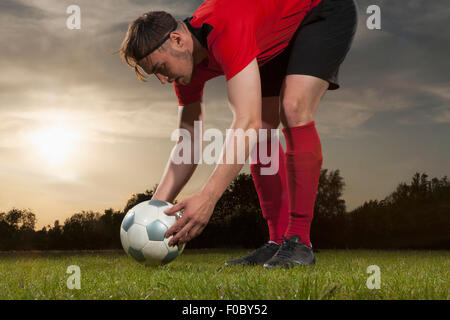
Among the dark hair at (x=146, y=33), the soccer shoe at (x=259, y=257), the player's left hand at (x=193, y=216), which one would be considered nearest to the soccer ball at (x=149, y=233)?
the soccer shoe at (x=259, y=257)

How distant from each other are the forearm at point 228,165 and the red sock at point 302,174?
1211 millimetres

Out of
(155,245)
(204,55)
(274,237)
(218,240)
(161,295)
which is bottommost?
(218,240)

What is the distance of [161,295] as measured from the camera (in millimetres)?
2398

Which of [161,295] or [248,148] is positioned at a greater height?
[248,148]

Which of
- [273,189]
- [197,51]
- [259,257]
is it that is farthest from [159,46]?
[259,257]

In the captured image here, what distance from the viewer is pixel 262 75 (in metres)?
4.32

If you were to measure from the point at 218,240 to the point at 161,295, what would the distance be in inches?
334

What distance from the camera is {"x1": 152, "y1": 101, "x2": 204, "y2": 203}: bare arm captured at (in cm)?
428

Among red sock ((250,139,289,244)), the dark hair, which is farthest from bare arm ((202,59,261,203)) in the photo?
red sock ((250,139,289,244))

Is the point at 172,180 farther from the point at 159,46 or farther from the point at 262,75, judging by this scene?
the point at 159,46

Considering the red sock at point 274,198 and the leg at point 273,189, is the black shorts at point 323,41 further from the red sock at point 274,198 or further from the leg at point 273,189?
the red sock at point 274,198

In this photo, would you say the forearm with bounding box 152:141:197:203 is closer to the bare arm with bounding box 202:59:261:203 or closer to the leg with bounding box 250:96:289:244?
the leg with bounding box 250:96:289:244
